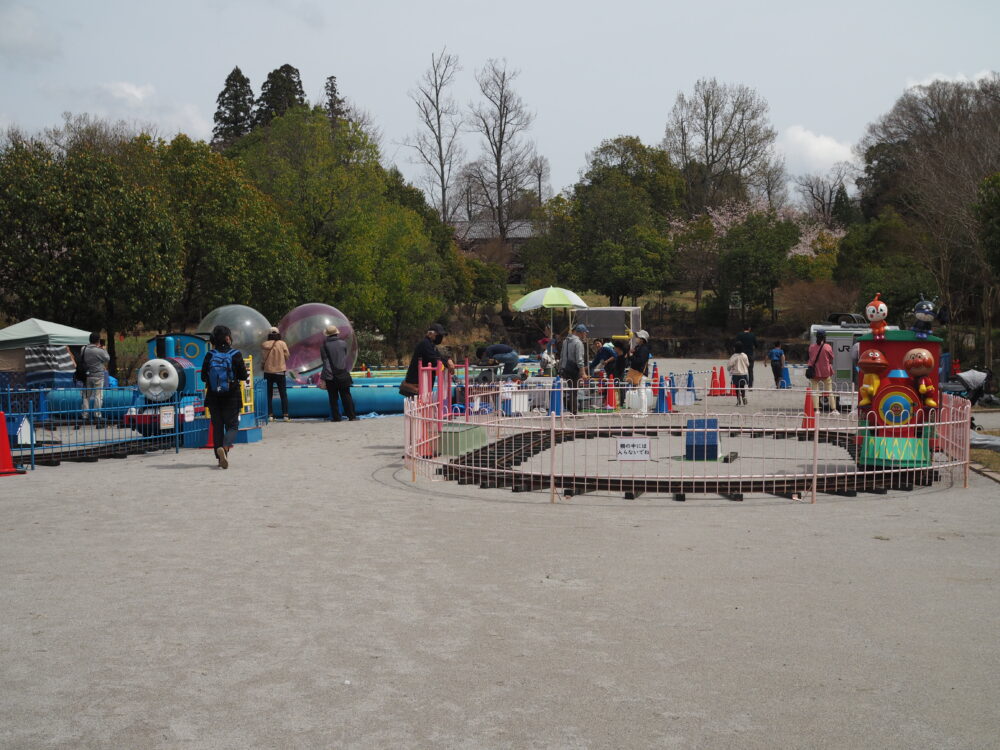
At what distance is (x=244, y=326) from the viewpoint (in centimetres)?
2094

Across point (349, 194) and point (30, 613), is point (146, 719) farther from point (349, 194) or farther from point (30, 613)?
point (349, 194)

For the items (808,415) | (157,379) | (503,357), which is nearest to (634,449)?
(808,415)

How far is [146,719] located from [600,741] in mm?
2056

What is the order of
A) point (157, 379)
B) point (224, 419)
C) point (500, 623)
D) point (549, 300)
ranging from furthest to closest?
point (549, 300)
point (157, 379)
point (224, 419)
point (500, 623)

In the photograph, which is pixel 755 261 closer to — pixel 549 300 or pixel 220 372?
pixel 549 300

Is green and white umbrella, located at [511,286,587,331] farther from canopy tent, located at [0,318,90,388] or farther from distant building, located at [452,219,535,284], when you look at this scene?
distant building, located at [452,219,535,284]

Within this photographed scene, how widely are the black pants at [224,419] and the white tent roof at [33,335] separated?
30.6 feet

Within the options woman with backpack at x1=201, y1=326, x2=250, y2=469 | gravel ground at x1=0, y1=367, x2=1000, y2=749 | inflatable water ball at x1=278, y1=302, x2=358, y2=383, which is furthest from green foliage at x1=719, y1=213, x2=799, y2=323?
gravel ground at x1=0, y1=367, x2=1000, y2=749

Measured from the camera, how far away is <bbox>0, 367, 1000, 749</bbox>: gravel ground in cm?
421

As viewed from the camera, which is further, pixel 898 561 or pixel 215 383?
pixel 215 383

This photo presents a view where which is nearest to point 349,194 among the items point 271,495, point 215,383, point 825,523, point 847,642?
point 215,383

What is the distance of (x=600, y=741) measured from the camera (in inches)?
158

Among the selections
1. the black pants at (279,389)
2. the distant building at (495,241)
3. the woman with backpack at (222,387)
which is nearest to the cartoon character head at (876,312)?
the woman with backpack at (222,387)

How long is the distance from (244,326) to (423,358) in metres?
8.56
